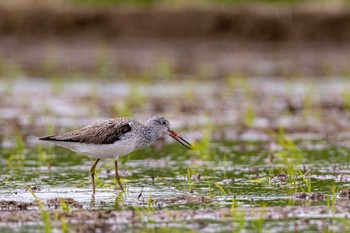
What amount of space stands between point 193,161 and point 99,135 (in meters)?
2.52

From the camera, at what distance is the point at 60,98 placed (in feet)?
60.6

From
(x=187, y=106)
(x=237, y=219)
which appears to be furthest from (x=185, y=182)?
(x=187, y=106)

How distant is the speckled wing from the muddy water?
1.57ft

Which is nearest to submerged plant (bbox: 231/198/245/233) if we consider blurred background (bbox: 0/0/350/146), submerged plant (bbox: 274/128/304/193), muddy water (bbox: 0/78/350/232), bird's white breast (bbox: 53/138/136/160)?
muddy water (bbox: 0/78/350/232)

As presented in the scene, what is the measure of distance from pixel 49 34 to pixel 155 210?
19.3 meters

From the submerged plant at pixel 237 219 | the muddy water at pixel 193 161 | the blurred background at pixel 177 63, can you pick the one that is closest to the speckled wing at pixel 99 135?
the muddy water at pixel 193 161

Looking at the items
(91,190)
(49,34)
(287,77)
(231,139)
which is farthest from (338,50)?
(91,190)

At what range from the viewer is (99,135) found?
10.3 m

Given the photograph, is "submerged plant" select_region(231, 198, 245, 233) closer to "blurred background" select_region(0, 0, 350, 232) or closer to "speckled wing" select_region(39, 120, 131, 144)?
"blurred background" select_region(0, 0, 350, 232)

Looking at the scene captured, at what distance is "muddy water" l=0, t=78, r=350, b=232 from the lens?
8648 mm

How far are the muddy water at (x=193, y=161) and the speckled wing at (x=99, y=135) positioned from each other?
479 millimetres

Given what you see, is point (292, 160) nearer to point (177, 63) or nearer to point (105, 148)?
point (105, 148)

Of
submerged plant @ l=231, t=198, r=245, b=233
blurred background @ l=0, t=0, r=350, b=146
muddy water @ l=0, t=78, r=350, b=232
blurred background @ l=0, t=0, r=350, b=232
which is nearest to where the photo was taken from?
submerged plant @ l=231, t=198, r=245, b=233

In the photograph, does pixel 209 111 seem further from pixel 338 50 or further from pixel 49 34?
pixel 49 34
